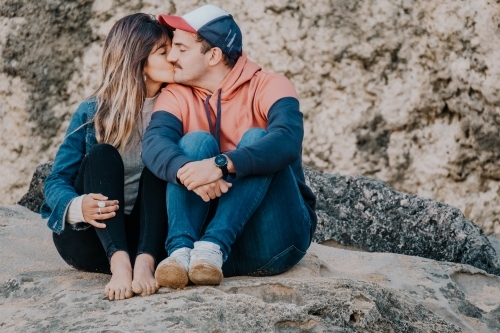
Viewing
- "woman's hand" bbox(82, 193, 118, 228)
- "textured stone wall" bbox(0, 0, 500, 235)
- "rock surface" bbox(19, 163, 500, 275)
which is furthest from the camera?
"textured stone wall" bbox(0, 0, 500, 235)

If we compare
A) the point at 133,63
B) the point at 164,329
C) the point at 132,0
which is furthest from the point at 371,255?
the point at 132,0

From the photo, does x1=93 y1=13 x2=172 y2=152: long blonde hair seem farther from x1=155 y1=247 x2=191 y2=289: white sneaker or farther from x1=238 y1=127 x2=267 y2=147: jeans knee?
x1=155 y1=247 x2=191 y2=289: white sneaker

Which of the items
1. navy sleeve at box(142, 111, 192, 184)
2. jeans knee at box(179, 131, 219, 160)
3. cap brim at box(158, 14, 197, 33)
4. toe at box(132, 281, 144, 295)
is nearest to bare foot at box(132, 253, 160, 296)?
toe at box(132, 281, 144, 295)

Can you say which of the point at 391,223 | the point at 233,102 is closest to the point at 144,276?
the point at 233,102

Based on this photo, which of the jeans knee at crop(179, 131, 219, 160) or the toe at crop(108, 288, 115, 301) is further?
the jeans knee at crop(179, 131, 219, 160)

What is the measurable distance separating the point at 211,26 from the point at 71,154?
0.74 m

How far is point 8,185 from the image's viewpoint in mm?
6070

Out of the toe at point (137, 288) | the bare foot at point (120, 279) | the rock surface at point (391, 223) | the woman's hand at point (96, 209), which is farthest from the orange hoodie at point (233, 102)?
the rock surface at point (391, 223)

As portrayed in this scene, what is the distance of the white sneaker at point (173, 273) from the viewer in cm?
313

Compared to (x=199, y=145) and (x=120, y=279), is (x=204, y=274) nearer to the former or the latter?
(x=120, y=279)

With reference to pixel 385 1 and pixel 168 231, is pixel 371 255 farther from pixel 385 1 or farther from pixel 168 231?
pixel 385 1

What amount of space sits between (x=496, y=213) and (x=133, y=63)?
2.87 meters

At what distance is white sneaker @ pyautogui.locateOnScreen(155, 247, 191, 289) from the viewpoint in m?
3.13

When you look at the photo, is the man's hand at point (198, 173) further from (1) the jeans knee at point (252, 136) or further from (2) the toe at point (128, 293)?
(2) the toe at point (128, 293)
